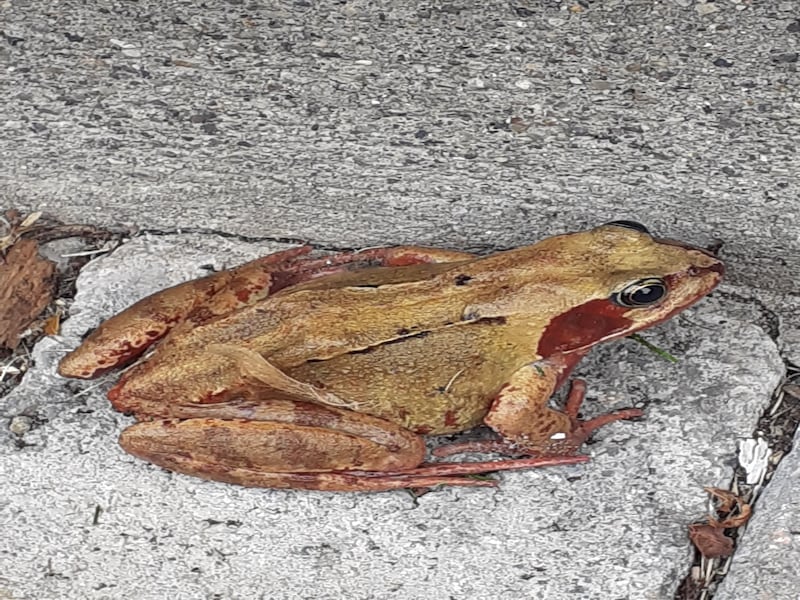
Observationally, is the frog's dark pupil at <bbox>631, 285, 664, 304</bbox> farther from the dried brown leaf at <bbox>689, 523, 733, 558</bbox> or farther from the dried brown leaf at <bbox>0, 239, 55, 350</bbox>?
the dried brown leaf at <bbox>0, 239, 55, 350</bbox>

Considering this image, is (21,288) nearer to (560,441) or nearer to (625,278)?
(560,441)

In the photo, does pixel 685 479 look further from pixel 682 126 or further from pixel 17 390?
pixel 17 390


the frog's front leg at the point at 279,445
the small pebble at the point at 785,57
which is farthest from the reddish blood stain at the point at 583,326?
the small pebble at the point at 785,57

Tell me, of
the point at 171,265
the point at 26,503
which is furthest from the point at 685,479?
the point at 26,503

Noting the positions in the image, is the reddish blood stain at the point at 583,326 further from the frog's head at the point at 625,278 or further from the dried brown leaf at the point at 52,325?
the dried brown leaf at the point at 52,325

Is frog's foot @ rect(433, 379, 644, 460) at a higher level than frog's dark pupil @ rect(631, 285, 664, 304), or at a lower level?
lower

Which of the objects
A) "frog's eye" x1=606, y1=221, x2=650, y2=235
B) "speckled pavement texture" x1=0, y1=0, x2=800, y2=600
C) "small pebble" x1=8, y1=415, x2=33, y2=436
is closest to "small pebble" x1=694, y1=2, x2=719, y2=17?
"speckled pavement texture" x1=0, y1=0, x2=800, y2=600
